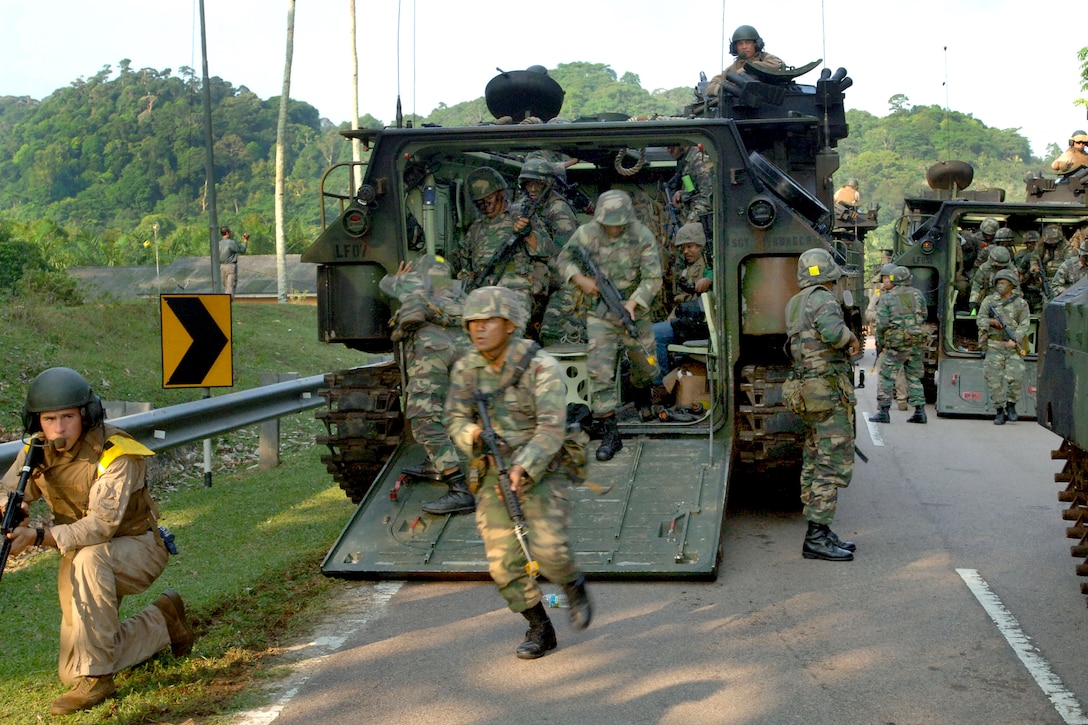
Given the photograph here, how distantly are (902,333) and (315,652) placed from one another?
1200 centimetres

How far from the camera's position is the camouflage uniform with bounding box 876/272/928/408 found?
16.9 metres

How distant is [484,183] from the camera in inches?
419

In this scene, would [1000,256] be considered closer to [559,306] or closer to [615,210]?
[559,306]

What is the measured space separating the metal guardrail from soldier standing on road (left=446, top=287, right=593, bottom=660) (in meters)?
2.56

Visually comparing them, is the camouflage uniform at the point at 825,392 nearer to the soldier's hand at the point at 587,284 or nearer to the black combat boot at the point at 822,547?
the black combat boot at the point at 822,547

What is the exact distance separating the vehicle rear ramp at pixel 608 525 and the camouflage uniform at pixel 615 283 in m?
0.54

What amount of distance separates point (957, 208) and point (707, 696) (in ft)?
44.4

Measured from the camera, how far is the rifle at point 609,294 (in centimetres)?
943

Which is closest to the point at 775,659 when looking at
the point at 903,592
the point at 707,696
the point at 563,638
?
the point at 707,696

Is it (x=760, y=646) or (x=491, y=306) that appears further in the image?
(x=760, y=646)

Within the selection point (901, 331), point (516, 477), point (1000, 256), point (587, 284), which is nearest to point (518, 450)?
point (516, 477)

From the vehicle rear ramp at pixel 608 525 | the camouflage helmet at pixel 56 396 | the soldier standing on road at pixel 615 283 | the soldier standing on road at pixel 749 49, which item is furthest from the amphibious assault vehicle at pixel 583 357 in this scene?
the soldier standing on road at pixel 749 49

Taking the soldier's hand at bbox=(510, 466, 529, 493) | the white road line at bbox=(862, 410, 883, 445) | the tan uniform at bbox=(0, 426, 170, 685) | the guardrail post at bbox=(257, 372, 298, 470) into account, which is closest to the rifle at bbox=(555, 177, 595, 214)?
the guardrail post at bbox=(257, 372, 298, 470)

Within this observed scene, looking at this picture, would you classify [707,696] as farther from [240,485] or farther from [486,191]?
[240,485]
